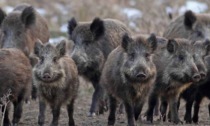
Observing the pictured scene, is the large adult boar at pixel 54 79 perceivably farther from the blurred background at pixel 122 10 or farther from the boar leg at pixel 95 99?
the blurred background at pixel 122 10

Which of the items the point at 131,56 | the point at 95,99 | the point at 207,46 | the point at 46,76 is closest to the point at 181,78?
the point at 207,46

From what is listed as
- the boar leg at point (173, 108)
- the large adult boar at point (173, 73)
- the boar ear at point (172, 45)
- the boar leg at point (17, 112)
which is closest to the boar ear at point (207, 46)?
the large adult boar at point (173, 73)

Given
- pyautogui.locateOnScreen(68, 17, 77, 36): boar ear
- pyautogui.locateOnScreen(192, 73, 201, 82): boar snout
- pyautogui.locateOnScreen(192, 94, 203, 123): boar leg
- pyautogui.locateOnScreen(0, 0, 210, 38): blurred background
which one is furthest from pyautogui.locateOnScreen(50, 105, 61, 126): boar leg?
pyautogui.locateOnScreen(0, 0, 210, 38): blurred background

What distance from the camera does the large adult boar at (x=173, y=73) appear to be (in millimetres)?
13344

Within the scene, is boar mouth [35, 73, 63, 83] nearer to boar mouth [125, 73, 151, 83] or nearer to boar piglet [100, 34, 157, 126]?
boar piglet [100, 34, 157, 126]

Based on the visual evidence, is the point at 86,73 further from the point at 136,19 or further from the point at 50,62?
the point at 136,19

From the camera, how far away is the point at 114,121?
13.1 metres

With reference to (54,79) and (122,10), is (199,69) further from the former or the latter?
(122,10)

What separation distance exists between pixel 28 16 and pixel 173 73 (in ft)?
11.8

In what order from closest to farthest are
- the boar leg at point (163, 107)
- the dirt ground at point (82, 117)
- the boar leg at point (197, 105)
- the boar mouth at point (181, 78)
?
1. the boar mouth at point (181, 78)
2. the dirt ground at point (82, 117)
3. the boar leg at point (163, 107)
4. the boar leg at point (197, 105)

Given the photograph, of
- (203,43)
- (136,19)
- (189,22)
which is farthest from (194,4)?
(203,43)

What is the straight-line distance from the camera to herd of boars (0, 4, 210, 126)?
12.4 meters

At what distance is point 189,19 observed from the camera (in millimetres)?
15703

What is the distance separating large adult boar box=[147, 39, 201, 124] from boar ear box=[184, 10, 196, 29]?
2.12 meters
